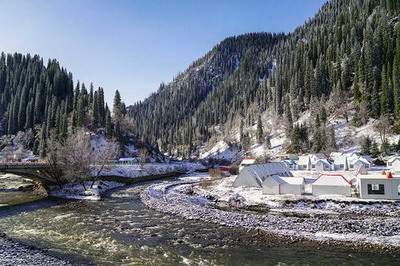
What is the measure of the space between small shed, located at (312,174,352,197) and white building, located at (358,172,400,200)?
253 cm

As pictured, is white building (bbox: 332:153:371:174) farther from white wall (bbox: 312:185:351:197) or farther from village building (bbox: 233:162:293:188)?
white wall (bbox: 312:185:351:197)

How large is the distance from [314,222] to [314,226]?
6.80ft

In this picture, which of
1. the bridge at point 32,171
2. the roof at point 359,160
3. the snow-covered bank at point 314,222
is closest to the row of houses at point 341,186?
the snow-covered bank at point 314,222

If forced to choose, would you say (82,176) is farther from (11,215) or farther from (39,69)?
(39,69)

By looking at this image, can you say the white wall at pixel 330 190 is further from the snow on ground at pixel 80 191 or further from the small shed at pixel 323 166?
the small shed at pixel 323 166

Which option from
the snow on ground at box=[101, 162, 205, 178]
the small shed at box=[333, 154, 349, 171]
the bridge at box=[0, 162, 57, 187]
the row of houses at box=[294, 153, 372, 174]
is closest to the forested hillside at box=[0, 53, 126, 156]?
the snow on ground at box=[101, 162, 205, 178]

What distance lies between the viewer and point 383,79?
134375 millimetres

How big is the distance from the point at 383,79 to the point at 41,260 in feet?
457

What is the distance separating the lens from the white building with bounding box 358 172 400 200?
172 ft

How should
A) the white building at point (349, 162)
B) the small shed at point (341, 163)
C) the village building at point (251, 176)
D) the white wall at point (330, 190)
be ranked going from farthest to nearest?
the small shed at point (341, 163) → the white building at point (349, 162) → the village building at point (251, 176) → the white wall at point (330, 190)

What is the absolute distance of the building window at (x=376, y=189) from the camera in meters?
53.0

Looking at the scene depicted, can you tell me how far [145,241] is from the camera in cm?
3319

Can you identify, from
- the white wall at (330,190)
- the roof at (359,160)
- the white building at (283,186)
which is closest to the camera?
the white wall at (330,190)

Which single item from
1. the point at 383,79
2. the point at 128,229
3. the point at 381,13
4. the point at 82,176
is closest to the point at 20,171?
the point at 82,176
